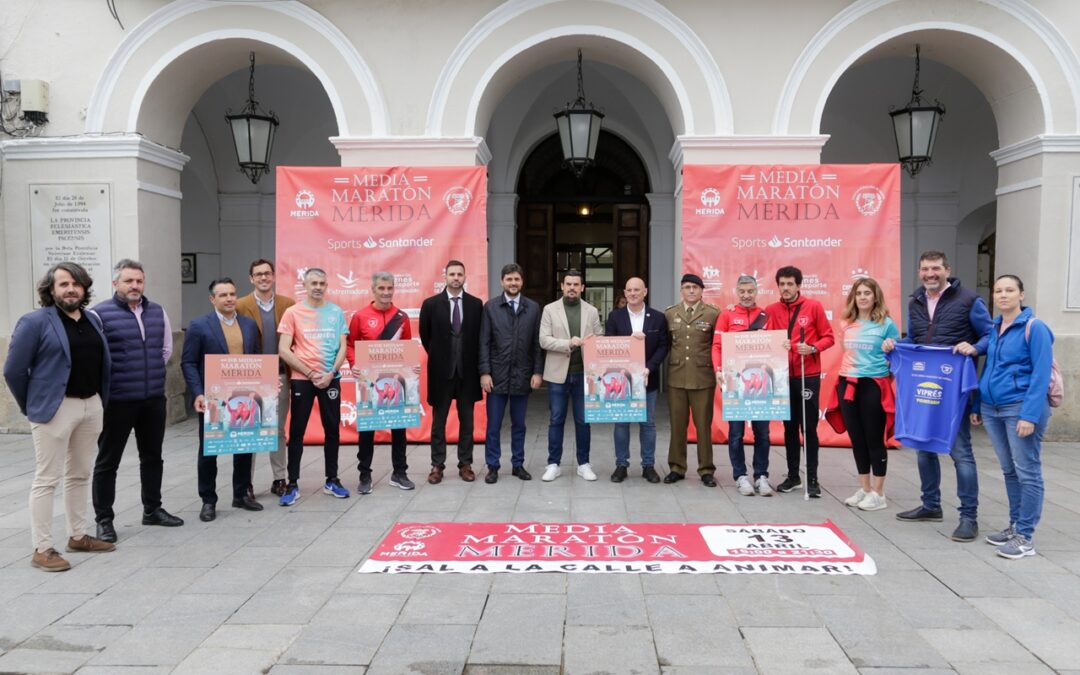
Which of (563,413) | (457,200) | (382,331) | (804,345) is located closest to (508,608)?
(563,413)

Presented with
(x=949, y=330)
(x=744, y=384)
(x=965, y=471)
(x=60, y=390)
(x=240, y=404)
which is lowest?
(x=965, y=471)

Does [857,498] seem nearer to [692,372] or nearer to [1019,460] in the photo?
[1019,460]

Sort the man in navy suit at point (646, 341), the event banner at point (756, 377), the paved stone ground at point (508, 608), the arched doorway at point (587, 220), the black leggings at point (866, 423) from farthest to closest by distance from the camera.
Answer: the arched doorway at point (587, 220) < the man in navy suit at point (646, 341) < the event banner at point (756, 377) < the black leggings at point (866, 423) < the paved stone ground at point (508, 608)

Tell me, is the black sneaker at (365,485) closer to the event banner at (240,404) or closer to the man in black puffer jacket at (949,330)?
the event banner at (240,404)

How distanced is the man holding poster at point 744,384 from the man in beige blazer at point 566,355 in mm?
1082

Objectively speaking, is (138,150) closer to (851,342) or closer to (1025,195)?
(851,342)

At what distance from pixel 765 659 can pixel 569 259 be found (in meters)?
10.2

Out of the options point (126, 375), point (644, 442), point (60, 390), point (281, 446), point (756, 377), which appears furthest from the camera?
point (644, 442)

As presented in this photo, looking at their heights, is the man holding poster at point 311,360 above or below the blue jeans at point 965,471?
above

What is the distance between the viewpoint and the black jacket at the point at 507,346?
6.26 m

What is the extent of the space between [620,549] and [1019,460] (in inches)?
97.6

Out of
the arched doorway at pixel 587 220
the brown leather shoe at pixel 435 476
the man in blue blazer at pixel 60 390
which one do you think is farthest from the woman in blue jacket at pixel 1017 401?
the arched doorway at pixel 587 220

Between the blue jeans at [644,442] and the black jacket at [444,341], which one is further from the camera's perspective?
the blue jeans at [644,442]

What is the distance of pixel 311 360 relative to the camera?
5664 millimetres
